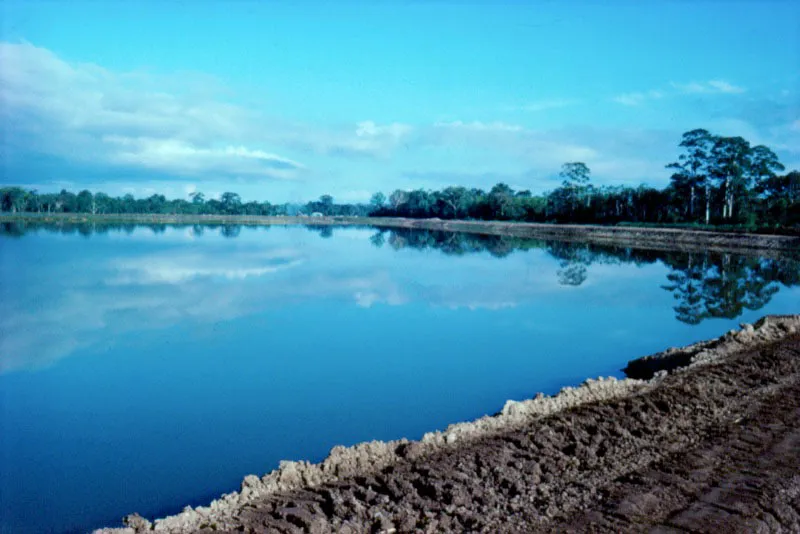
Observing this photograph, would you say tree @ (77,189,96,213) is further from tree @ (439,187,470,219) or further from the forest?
tree @ (439,187,470,219)

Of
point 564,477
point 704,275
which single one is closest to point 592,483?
point 564,477

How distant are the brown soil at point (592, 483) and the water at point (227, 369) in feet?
4.47

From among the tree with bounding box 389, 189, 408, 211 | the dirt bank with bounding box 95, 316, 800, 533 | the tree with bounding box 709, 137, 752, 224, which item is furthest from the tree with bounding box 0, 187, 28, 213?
the dirt bank with bounding box 95, 316, 800, 533

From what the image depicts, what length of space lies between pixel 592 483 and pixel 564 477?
221mm

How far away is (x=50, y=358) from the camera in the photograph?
361 inches

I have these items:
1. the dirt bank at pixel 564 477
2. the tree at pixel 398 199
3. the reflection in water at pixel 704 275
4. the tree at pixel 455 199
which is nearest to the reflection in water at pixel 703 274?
the reflection in water at pixel 704 275

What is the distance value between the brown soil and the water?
4.47 feet

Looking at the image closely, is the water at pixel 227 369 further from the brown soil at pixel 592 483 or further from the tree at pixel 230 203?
the tree at pixel 230 203

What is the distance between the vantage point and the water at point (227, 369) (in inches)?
215

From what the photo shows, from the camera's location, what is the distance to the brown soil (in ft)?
12.8

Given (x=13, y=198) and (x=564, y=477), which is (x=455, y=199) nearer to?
(x=13, y=198)

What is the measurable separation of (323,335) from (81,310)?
6138 mm

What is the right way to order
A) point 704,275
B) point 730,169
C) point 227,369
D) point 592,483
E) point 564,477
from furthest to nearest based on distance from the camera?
point 730,169
point 704,275
point 227,369
point 564,477
point 592,483

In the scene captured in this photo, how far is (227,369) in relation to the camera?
8.70 m
